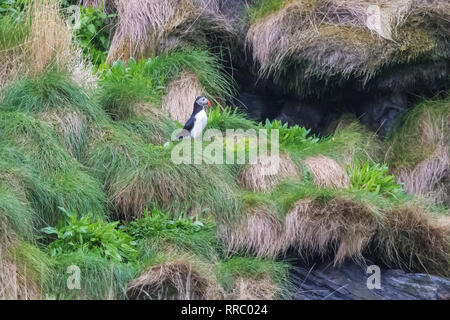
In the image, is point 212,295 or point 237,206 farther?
point 237,206

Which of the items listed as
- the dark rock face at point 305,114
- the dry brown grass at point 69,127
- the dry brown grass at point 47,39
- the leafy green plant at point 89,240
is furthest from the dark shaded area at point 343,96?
the leafy green plant at point 89,240

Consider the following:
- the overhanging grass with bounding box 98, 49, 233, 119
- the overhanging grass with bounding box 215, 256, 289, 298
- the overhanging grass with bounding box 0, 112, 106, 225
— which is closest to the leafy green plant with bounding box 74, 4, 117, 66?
the overhanging grass with bounding box 98, 49, 233, 119

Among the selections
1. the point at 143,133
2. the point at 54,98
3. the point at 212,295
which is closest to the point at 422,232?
the point at 212,295

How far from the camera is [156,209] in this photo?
20.3 feet

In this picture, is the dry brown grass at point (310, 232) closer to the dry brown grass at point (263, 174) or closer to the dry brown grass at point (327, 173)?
the dry brown grass at point (263, 174)

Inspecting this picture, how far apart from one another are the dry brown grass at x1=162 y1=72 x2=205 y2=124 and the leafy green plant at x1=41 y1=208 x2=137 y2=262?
202 centimetres

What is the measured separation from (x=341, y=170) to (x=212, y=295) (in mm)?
2230

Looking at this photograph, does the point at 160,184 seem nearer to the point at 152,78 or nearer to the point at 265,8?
the point at 152,78

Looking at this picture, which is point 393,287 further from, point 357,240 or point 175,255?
point 175,255

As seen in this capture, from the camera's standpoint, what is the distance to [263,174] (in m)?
6.78

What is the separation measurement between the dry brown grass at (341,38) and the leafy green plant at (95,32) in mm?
1569

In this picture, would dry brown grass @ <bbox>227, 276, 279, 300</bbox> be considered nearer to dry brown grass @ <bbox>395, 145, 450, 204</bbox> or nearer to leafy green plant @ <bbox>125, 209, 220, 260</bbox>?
leafy green plant @ <bbox>125, 209, 220, 260</bbox>

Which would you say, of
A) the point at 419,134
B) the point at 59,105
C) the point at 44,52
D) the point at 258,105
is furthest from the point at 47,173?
the point at 419,134
